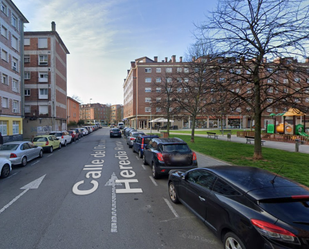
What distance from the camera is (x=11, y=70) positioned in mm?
23375

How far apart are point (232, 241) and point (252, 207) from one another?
0.62m

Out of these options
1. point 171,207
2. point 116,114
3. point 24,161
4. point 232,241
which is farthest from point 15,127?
point 116,114

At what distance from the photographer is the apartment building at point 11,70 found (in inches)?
859

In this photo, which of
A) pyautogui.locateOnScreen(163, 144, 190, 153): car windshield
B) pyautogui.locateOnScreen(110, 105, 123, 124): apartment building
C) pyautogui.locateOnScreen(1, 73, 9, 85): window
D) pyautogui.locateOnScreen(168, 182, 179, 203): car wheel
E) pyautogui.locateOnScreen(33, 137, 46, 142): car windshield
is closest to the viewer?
pyautogui.locateOnScreen(168, 182, 179, 203): car wheel

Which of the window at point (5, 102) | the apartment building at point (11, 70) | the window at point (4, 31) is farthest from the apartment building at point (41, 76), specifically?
the window at point (4, 31)

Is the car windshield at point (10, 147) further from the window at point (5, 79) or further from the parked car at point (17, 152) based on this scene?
the window at point (5, 79)

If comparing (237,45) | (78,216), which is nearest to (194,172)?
(78,216)

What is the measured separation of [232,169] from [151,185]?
3.64 metres

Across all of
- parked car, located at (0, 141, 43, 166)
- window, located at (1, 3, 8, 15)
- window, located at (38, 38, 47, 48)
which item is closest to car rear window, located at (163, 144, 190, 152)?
parked car, located at (0, 141, 43, 166)

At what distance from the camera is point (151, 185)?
278 inches

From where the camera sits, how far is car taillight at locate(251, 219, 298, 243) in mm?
2338

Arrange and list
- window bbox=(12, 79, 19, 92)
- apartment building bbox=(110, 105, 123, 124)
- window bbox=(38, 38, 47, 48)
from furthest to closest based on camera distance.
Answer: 1. apartment building bbox=(110, 105, 123, 124)
2. window bbox=(38, 38, 47, 48)
3. window bbox=(12, 79, 19, 92)

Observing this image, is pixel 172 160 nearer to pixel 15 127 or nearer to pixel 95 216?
pixel 95 216

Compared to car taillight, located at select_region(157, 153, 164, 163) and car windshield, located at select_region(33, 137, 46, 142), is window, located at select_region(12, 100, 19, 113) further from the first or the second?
car taillight, located at select_region(157, 153, 164, 163)
